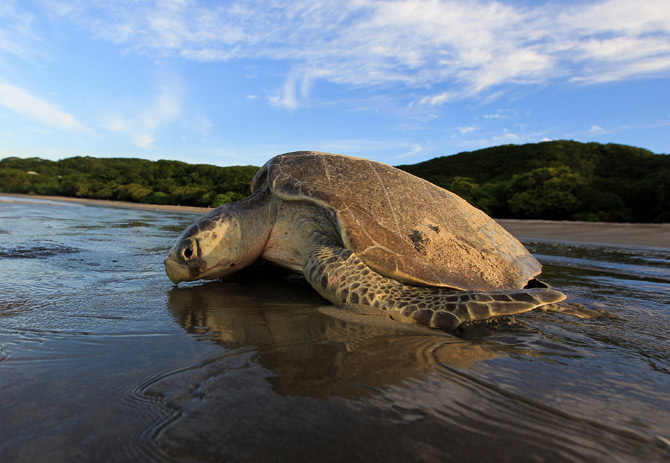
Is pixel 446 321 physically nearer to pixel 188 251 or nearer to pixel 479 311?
pixel 479 311

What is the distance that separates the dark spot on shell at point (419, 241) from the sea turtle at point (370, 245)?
1cm

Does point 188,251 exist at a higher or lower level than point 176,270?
higher

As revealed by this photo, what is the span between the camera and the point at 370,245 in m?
3.00

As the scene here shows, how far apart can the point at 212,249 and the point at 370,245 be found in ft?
5.41

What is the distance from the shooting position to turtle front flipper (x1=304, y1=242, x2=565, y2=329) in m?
2.44

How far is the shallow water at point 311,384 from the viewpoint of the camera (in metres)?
1.06

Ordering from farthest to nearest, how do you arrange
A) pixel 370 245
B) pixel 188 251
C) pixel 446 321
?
pixel 188 251
pixel 370 245
pixel 446 321

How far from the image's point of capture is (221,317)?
8.05ft

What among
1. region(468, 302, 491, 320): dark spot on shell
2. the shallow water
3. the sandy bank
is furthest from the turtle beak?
the sandy bank

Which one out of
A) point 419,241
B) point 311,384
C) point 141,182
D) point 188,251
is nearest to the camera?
point 311,384

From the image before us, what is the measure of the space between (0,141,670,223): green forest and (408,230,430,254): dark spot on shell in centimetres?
2196

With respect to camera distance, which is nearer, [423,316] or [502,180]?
[423,316]

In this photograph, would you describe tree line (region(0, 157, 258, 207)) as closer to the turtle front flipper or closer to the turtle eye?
the turtle eye

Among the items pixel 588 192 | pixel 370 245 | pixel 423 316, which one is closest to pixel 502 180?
pixel 588 192
